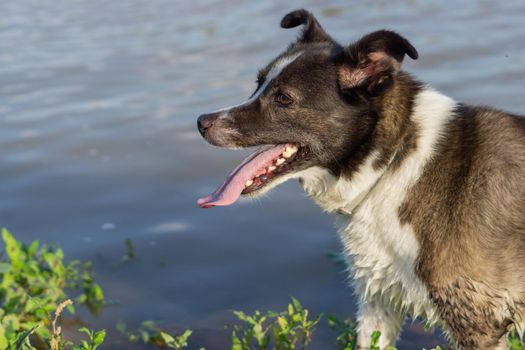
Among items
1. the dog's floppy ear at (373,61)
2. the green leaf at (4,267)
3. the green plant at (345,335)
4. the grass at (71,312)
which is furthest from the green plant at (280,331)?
the green leaf at (4,267)

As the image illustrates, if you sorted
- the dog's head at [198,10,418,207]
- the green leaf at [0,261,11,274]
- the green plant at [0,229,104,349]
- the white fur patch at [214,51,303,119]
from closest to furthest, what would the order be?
the dog's head at [198,10,418,207] → the white fur patch at [214,51,303,119] → the green plant at [0,229,104,349] → the green leaf at [0,261,11,274]

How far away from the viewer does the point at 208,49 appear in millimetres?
12562

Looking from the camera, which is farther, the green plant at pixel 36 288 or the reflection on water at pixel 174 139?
the reflection on water at pixel 174 139

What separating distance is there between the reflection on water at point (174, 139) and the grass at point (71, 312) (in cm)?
22

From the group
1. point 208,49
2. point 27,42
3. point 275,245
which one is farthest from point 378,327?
point 27,42

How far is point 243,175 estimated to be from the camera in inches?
183

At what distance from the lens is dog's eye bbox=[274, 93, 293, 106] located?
4629 mm

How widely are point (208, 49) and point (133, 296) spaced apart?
6907mm

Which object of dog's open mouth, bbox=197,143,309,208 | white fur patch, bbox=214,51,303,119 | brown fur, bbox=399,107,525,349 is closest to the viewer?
brown fur, bbox=399,107,525,349

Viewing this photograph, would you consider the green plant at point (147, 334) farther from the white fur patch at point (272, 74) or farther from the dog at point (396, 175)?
the white fur patch at point (272, 74)

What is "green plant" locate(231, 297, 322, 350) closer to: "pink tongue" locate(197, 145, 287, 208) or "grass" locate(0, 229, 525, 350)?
"grass" locate(0, 229, 525, 350)

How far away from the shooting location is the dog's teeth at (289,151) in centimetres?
467

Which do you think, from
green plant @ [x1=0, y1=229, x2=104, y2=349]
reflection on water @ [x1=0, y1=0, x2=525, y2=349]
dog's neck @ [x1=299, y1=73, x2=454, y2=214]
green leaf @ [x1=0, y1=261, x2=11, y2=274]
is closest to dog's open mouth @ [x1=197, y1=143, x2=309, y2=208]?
dog's neck @ [x1=299, y1=73, x2=454, y2=214]

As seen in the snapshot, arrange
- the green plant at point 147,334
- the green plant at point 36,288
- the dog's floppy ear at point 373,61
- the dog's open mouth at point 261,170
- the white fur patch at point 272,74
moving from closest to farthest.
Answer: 1. the dog's floppy ear at point 373,61
2. the dog's open mouth at point 261,170
3. the white fur patch at point 272,74
4. the green plant at point 36,288
5. the green plant at point 147,334
